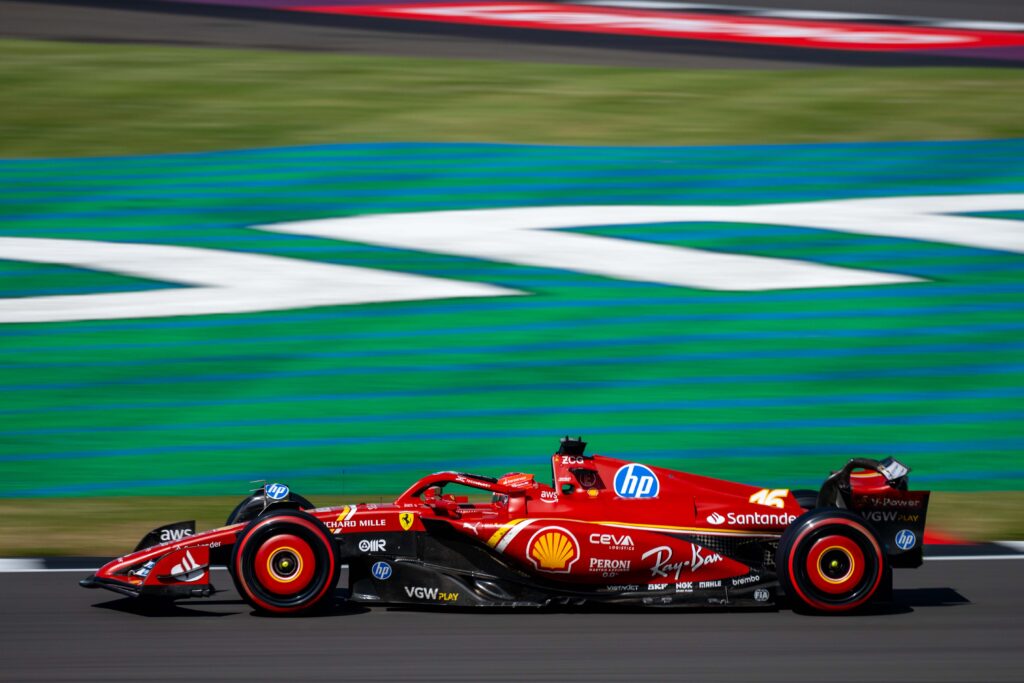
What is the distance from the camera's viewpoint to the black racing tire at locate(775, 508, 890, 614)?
6219mm

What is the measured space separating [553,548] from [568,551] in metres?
0.07

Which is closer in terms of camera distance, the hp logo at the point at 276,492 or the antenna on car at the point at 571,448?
the antenna on car at the point at 571,448

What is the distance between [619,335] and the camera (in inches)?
440

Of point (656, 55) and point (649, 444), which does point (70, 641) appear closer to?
point (649, 444)

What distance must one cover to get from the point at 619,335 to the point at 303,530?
5404 millimetres

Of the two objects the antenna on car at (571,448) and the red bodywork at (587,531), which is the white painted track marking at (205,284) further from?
the red bodywork at (587,531)

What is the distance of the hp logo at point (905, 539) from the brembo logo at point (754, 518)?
19.8 inches

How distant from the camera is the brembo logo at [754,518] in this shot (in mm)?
6438

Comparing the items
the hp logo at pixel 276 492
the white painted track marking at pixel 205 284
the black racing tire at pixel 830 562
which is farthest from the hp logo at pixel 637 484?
the white painted track marking at pixel 205 284

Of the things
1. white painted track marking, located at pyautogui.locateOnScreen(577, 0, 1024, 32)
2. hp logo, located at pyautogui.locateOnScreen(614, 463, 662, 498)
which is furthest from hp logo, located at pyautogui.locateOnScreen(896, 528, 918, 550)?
white painted track marking, located at pyautogui.locateOnScreen(577, 0, 1024, 32)

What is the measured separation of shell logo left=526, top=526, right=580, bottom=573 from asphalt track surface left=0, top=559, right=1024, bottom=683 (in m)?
0.28

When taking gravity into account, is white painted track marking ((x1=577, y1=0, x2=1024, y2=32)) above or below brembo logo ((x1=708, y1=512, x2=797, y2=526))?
above

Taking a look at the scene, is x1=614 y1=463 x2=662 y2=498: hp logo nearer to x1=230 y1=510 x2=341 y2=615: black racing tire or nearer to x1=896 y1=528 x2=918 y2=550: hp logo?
x1=896 y1=528 x2=918 y2=550: hp logo

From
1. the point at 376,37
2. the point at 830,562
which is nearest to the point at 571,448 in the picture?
the point at 830,562
